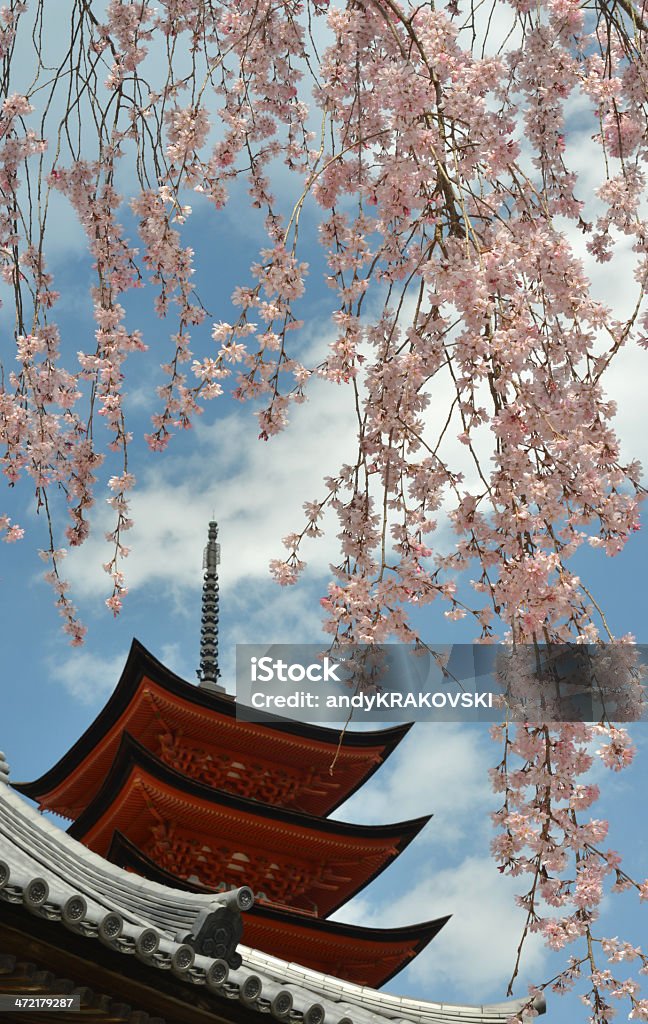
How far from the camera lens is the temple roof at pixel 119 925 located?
468 centimetres

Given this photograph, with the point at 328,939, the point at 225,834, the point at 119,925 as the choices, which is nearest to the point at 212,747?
the point at 225,834

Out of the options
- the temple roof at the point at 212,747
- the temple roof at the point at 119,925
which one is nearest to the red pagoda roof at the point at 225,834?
the temple roof at the point at 212,747

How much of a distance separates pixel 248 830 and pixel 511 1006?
14.5 feet

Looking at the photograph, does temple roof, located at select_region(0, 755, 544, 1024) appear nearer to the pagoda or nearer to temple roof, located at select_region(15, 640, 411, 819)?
the pagoda

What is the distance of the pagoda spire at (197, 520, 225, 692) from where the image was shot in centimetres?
1602

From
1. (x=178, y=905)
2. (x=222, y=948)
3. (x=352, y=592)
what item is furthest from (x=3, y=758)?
(x=352, y=592)

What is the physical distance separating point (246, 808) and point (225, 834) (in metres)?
0.71

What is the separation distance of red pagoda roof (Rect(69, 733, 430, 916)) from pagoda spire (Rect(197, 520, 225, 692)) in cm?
243

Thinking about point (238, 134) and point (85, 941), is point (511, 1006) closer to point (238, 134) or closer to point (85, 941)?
point (85, 941)

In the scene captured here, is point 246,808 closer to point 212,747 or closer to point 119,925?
point 212,747

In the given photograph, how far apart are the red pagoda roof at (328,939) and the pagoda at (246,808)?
0.06 feet

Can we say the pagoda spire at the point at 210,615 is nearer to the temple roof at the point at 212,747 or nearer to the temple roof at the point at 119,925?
the temple roof at the point at 212,747

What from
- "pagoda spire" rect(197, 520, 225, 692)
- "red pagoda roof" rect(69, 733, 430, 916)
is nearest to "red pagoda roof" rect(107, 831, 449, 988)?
"red pagoda roof" rect(69, 733, 430, 916)

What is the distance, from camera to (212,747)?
14211 millimetres
